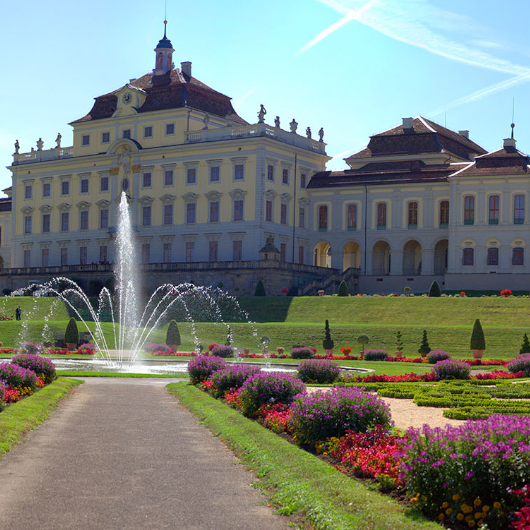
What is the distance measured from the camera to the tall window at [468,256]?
72125 mm

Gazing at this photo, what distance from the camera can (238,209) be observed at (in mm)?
78250

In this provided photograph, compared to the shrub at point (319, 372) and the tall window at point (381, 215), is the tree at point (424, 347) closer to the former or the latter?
the shrub at point (319, 372)

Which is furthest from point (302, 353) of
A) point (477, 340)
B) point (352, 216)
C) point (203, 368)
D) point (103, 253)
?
point (103, 253)

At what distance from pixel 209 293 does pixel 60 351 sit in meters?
25.1

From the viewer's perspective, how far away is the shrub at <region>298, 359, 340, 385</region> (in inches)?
1077

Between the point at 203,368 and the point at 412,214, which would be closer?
the point at 203,368

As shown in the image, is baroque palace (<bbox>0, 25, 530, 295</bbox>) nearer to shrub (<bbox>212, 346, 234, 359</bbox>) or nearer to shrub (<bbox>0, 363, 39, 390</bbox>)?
shrub (<bbox>212, 346, 234, 359</bbox>)

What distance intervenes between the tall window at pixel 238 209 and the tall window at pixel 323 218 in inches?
276

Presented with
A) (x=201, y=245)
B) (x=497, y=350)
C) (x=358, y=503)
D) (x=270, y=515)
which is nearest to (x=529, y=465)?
(x=358, y=503)

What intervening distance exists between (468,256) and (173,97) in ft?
92.2

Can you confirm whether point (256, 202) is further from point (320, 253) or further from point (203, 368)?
point (203, 368)

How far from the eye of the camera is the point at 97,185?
282 feet

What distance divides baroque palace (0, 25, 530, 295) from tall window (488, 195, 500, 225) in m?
0.07

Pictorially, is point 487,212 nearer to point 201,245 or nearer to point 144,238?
point 201,245
